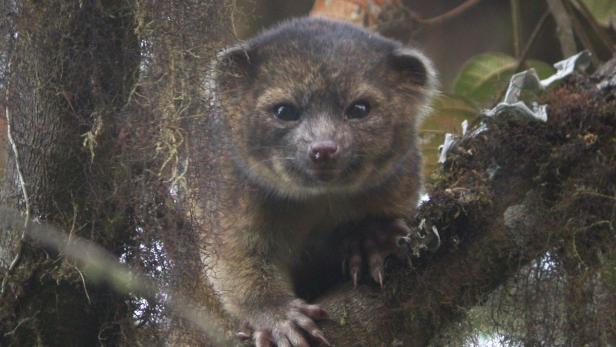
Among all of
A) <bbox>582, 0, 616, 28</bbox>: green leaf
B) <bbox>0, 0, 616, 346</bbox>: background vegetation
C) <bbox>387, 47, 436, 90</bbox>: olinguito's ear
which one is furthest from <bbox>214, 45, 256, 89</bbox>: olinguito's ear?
<bbox>582, 0, 616, 28</bbox>: green leaf

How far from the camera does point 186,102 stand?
3.39 meters

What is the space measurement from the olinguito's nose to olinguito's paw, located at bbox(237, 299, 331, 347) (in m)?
0.58

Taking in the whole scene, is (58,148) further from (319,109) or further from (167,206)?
(319,109)

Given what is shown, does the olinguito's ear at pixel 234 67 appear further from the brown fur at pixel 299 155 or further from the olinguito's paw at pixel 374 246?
the olinguito's paw at pixel 374 246

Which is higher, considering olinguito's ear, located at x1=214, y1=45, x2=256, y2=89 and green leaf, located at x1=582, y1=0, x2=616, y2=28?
green leaf, located at x1=582, y1=0, x2=616, y2=28

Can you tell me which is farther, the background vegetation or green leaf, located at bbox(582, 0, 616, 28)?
green leaf, located at bbox(582, 0, 616, 28)

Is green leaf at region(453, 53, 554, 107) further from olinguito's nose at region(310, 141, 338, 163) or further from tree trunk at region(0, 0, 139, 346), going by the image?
tree trunk at region(0, 0, 139, 346)

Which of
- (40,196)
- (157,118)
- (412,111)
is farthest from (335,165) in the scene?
(40,196)

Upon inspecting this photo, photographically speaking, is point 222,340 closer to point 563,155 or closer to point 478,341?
point 478,341

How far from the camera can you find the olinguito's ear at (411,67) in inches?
174

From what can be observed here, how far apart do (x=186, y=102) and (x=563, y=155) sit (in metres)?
1.32

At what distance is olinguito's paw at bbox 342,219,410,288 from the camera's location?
11.6 feet

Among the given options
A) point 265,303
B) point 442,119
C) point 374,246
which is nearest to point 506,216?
point 374,246

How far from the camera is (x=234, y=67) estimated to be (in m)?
4.07
